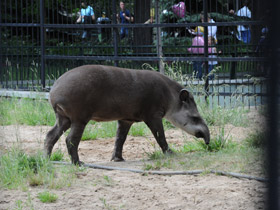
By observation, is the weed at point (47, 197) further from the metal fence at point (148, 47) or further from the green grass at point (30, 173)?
the metal fence at point (148, 47)

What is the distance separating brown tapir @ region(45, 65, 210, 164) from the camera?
565 centimetres

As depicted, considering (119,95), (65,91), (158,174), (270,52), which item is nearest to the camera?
(270,52)

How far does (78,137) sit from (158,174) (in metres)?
1.10

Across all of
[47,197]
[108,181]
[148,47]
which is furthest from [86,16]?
[47,197]

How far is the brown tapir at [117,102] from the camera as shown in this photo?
18.5ft

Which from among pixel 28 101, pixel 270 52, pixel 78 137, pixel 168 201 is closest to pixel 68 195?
pixel 168 201

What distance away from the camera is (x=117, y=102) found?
5.95m

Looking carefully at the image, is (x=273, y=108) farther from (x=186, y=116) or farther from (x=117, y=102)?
(x=186, y=116)

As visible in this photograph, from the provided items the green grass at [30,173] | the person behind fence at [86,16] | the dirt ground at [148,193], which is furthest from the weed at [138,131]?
the person behind fence at [86,16]

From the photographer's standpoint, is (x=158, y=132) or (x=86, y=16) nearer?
(x=158, y=132)

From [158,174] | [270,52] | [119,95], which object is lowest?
[158,174]

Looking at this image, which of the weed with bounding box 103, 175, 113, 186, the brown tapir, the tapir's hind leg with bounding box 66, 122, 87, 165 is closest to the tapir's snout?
the brown tapir

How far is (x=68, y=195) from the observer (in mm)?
4363

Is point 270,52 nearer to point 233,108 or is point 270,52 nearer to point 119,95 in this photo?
point 119,95
